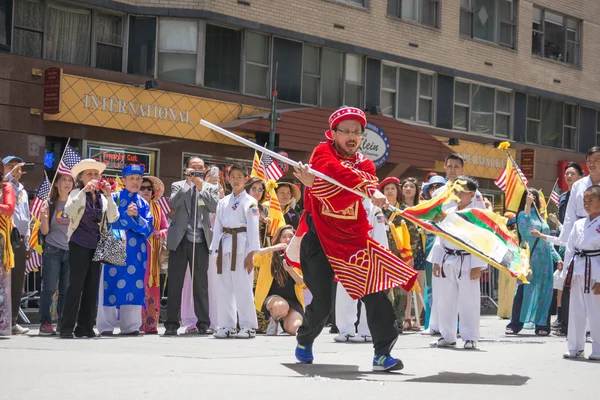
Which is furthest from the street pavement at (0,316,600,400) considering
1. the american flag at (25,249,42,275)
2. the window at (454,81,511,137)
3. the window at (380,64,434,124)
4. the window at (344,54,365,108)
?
the window at (454,81,511,137)

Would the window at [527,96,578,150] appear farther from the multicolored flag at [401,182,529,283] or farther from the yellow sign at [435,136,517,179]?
the multicolored flag at [401,182,529,283]

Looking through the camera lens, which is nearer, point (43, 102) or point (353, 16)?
point (43, 102)

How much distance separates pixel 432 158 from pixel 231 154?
269 inches

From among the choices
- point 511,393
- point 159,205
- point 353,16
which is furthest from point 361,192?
point 353,16

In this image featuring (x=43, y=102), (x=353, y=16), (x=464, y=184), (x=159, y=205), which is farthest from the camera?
(x=353, y=16)

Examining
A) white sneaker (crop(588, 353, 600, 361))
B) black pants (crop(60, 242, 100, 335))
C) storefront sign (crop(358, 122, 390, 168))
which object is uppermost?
storefront sign (crop(358, 122, 390, 168))

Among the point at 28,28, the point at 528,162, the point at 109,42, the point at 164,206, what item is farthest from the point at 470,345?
the point at 528,162

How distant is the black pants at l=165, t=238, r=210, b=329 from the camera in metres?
13.7

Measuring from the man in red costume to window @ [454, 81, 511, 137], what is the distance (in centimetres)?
2490

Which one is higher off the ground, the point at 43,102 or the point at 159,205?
the point at 43,102

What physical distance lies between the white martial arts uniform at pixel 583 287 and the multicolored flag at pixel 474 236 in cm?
93

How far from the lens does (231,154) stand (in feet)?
86.5

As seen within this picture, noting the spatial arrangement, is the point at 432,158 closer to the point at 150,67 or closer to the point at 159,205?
the point at 150,67

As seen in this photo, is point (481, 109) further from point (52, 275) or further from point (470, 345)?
point (470, 345)
